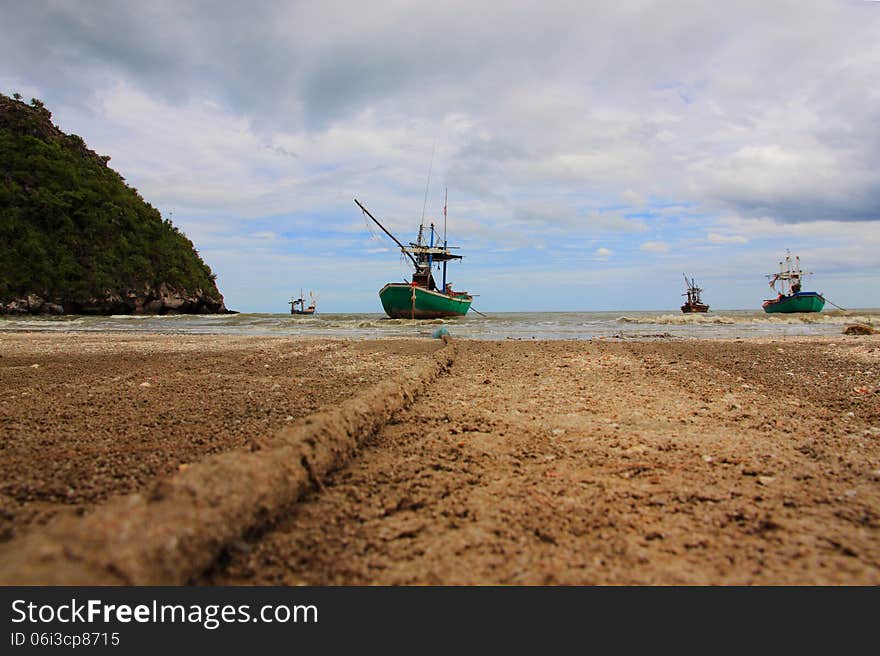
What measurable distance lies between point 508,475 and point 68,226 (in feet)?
174

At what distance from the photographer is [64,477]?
203cm

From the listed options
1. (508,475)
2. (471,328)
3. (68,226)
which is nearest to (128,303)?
(68,226)

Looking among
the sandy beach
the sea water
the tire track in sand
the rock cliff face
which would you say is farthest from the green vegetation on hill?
the tire track in sand

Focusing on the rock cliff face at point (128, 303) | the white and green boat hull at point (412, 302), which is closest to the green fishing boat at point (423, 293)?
the white and green boat hull at point (412, 302)

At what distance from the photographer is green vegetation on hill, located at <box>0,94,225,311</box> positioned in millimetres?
38844

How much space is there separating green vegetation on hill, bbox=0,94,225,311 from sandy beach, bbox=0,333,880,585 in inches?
1783

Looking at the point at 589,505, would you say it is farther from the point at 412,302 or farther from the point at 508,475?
the point at 412,302

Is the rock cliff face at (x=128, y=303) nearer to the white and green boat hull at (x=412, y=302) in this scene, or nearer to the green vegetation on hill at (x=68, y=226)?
the green vegetation on hill at (x=68, y=226)

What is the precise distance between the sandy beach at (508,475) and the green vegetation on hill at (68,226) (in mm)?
45300
